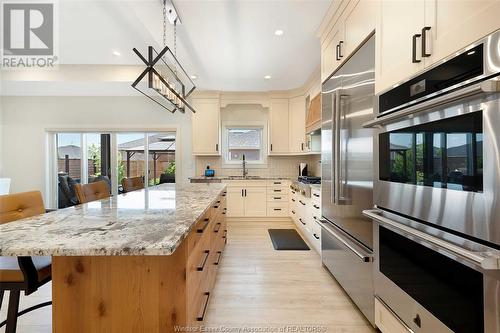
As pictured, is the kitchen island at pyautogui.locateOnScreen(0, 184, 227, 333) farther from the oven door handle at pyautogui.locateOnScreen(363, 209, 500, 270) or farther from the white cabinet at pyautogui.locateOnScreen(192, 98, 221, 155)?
the white cabinet at pyautogui.locateOnScreen(192, 98, 221, 155)

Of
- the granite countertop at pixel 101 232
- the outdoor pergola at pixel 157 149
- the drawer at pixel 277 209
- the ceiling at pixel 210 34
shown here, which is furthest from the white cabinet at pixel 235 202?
the granite countertop at pixel 101 232

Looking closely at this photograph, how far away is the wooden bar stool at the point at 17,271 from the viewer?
1295 mm

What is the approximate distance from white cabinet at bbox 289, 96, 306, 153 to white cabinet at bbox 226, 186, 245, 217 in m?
1.43

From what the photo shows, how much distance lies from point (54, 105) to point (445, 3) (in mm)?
6853

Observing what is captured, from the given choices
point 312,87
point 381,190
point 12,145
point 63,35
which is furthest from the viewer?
point 12,145

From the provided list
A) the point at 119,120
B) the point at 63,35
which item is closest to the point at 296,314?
the point at 63,35

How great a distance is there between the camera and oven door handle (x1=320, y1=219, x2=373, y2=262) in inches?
67.9

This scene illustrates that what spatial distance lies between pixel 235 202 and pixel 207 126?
66.3 inches

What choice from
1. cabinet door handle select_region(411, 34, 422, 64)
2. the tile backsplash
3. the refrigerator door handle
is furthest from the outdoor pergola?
cabinet door handle select_region(411, 34, 422, 64)

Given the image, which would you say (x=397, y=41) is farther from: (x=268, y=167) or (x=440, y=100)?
(x=268, y=167)

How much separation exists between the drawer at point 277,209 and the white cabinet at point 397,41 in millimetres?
3578

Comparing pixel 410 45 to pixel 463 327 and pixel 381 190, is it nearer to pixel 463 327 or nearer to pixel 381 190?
pixel 381 190

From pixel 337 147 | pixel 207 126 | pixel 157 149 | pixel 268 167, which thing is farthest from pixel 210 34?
pixel 157 149

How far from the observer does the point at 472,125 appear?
95 centimetres
